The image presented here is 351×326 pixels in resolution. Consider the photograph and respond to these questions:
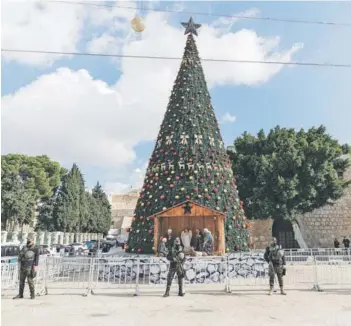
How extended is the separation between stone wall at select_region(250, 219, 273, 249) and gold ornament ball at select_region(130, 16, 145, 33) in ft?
64.2

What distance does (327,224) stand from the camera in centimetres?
2452

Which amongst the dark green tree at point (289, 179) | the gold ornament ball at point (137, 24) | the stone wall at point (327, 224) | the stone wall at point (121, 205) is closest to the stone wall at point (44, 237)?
the dark green tree at point (289, 179)

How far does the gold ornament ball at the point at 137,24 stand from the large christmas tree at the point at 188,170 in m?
5.51

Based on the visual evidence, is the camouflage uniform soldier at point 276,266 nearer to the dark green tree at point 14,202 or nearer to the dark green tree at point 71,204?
the dark green tree at point 14,202

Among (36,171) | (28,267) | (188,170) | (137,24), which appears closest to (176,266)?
(28,267)

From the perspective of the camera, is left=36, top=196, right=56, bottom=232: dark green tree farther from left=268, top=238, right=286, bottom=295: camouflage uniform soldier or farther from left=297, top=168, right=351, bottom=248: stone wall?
left=268, top=238, right=286, bottom=295: camouflage uniform soldier

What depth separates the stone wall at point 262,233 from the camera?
23.5 meters

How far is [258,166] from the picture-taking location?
20.2 meters

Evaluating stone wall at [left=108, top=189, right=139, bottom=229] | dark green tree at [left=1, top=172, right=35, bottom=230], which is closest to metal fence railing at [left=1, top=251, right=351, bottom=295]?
dark green tree at [left=1, top=172, right=35, bottom=230]

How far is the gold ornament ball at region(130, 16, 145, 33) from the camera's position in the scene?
7102 millimetres

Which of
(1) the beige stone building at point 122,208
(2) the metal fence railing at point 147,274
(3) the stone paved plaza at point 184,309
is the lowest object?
(3) the stone paved plaza at point 184,309

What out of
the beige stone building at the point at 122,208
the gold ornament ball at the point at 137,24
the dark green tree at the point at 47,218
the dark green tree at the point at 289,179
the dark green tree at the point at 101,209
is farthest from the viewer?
the beige stone building at the point at 122,208

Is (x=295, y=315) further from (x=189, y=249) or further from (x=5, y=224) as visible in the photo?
(x=5, y=224)

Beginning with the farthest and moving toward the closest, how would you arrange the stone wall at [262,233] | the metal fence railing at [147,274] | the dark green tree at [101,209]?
the dark green tree at [101,209] → the stone wall at [262,233] → the metal fence railing at [147,274]
